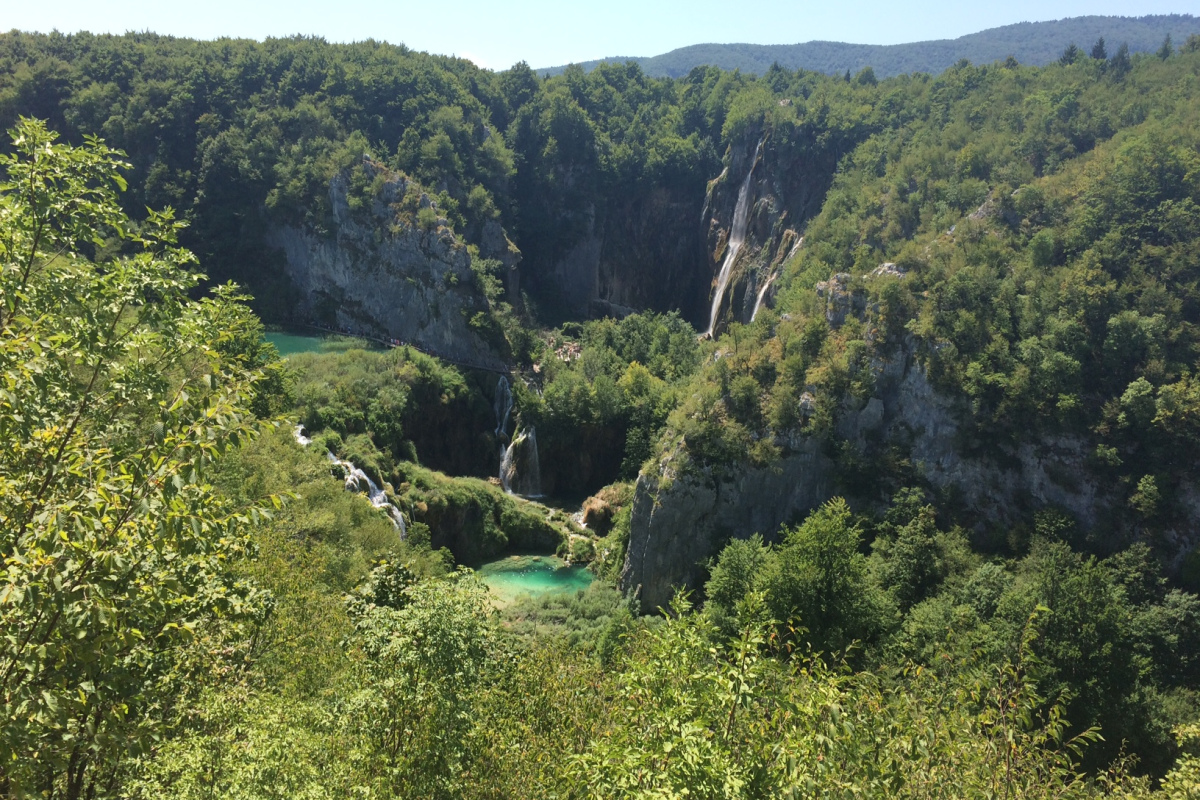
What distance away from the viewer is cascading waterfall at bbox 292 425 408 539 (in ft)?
123

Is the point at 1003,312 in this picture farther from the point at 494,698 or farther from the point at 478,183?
the point at 478,183

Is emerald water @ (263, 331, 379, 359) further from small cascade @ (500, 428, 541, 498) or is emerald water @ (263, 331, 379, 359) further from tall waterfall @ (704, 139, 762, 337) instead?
tall waterfall @ (704, 139, 762, 337)

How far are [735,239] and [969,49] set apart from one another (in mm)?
124993

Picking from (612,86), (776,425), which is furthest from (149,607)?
(612,86)

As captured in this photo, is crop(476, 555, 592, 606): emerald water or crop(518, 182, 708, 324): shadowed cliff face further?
crop(518, 182, 708, 324): shadowed cliff face

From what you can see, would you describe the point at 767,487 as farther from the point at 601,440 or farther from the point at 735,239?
the point at 735,239

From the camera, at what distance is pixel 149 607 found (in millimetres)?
6199

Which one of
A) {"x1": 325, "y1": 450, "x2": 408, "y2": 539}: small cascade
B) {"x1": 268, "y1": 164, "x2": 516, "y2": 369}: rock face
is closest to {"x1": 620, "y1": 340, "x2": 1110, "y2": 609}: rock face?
{"x1": 325, "y1": 450, "x2": 408, "y2": 539}: small cascade

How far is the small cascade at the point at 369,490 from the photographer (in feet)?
123

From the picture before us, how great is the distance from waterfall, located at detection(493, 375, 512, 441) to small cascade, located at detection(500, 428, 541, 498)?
9.68 feet

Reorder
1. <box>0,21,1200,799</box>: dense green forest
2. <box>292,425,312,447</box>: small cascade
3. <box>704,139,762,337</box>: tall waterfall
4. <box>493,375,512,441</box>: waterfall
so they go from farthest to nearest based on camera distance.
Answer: <box>704,139,762,337</box>: tall waterfall, <box>493,375,512,441</box>: waterfall, <box>292,425,312,447</box>: small cascade, <box>0,21,1200,799</box>: dense green forest

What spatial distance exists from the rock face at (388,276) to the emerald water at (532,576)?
2309 centimetres

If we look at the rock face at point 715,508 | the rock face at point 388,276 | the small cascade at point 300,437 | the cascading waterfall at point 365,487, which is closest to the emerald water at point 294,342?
the rock face at point 388,276

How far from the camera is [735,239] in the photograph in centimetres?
7956
